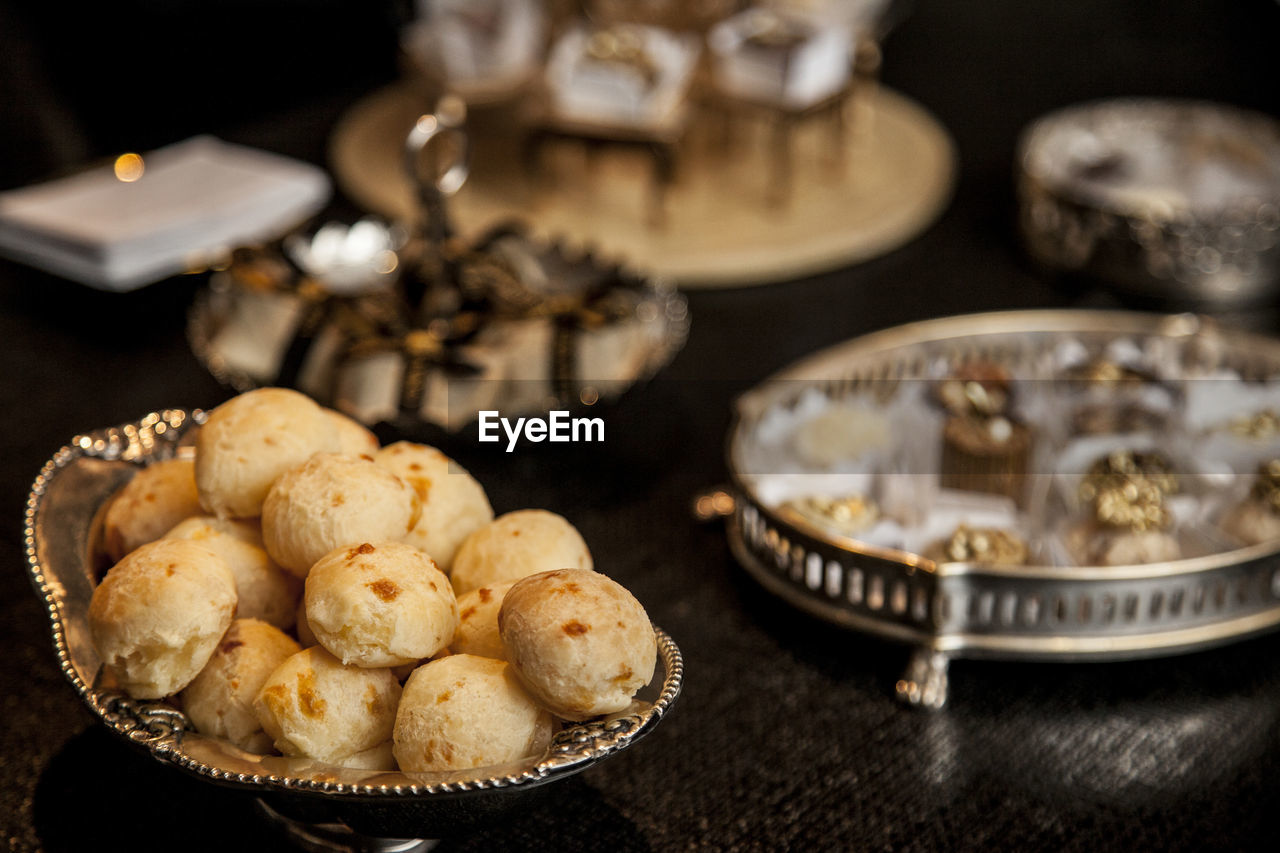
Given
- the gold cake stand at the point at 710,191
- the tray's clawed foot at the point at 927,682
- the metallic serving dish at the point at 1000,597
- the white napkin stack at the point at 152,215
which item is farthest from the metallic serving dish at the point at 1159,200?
the white napkin stack at the point at 152,215

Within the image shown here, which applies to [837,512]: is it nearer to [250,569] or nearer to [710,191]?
[250,569]

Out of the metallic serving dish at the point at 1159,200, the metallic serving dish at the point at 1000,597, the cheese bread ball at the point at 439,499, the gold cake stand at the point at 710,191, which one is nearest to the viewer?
the cheese bread ball at the point at 439,499

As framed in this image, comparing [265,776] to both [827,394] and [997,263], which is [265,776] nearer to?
[827,394]

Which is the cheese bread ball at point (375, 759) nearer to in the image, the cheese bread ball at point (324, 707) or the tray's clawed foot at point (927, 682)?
the cheese bread ball at point (324, 707)

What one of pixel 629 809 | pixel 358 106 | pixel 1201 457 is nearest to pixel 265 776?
pixel 629 809

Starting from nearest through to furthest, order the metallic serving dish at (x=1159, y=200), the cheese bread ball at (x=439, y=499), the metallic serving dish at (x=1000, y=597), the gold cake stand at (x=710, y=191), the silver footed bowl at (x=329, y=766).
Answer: the silver footed bowl at (x=329, y=766) < the cheese bread ball at (x=439, y=499) < the metallic serving dish at (x=1000, y=597) < the metallic serving dish at (x=1159, y=200) < the gold cake stand at (x=710, y=191)

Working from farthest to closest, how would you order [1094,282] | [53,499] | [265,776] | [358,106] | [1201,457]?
[358,106]
[1094,282]
[1201,457]
[53,499]
[265,776]

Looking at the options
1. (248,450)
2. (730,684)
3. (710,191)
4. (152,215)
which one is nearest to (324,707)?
(248,450)
